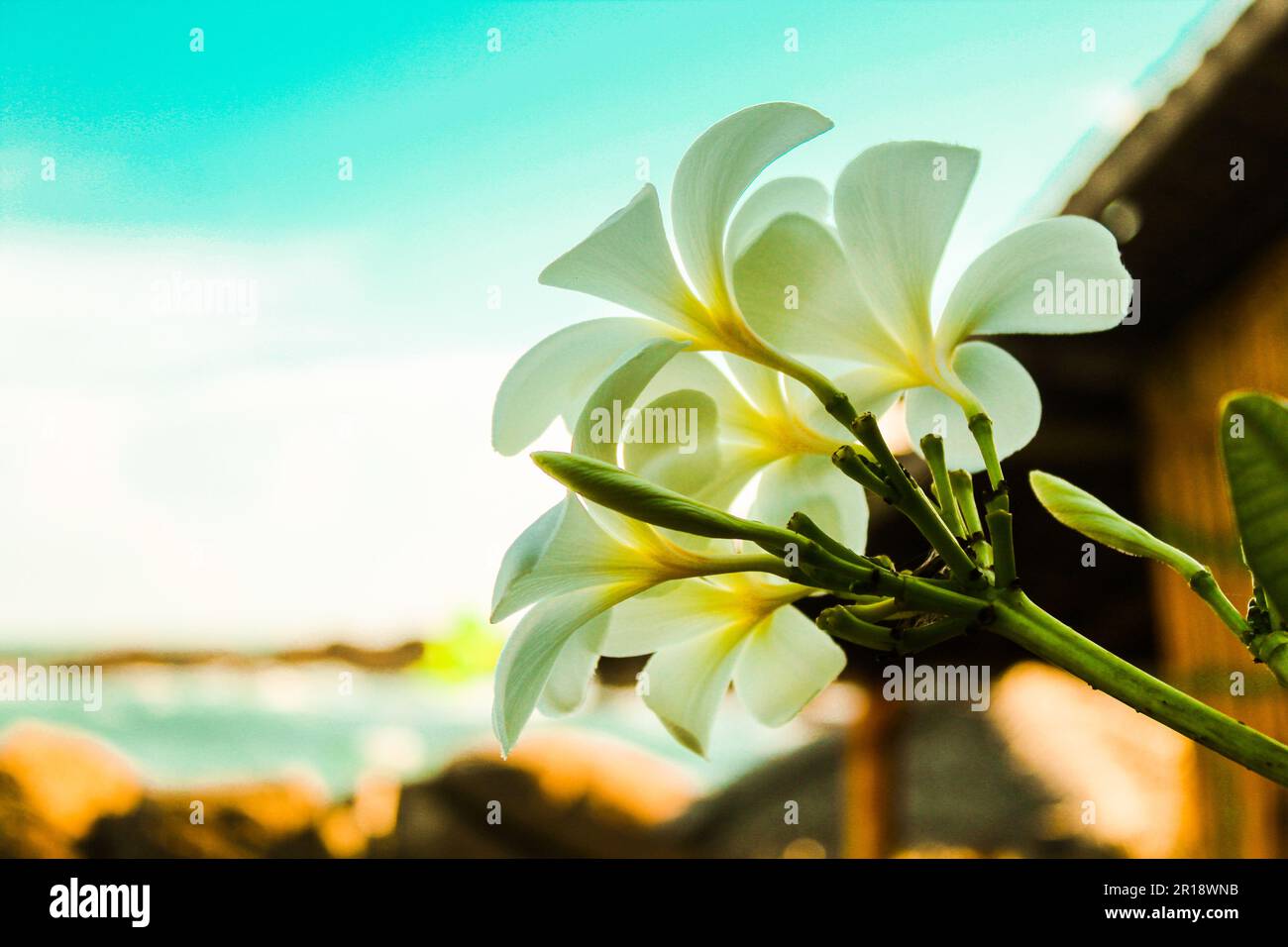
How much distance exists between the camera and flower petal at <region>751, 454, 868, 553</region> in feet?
1.15

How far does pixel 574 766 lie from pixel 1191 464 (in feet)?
6.98

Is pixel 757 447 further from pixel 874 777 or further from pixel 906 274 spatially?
pixel 874 777

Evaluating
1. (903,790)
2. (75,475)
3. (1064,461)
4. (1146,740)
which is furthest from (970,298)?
(75,475)

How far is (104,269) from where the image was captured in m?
5.84

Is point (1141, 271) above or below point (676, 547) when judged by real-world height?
above

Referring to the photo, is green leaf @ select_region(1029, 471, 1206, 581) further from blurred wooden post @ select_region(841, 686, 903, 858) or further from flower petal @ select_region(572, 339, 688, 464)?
blurred wooden post @ select_region(841, 686, 903, 858)

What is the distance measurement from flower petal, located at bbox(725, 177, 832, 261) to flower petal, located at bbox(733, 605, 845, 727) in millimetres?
119

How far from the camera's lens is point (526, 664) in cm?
27

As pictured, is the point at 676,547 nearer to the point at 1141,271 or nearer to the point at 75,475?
the point at 1141,271

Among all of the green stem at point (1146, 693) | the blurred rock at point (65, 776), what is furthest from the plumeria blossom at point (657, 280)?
the blurred rock at point (65, 776)

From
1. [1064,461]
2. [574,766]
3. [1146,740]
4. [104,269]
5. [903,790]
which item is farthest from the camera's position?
[104,269]

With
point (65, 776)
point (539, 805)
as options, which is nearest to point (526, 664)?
point (539, 805)

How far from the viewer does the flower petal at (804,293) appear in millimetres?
312

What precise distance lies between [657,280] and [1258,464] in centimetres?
17
